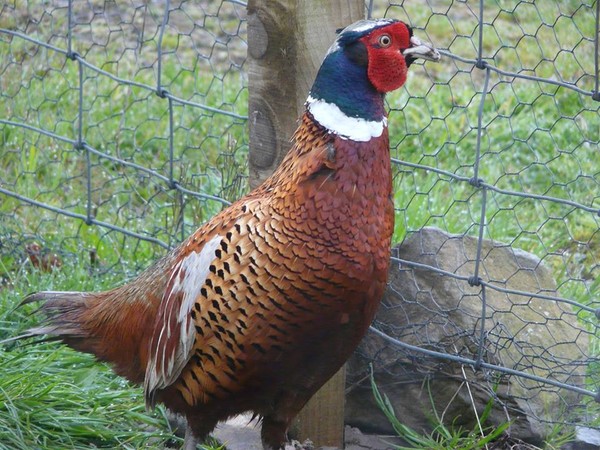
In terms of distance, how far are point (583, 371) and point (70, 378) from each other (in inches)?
66.4

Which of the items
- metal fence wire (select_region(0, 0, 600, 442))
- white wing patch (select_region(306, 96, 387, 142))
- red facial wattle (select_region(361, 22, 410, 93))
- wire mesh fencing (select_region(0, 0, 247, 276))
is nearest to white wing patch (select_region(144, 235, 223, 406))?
white wing patch (select_region(306, 96, 387, 142))

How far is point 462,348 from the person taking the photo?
321cm

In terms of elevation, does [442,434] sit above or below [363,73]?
below

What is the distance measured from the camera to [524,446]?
3172 millimetres

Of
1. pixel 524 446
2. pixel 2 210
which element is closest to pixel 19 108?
pixel 2 210

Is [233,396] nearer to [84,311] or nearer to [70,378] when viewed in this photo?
[84,311]

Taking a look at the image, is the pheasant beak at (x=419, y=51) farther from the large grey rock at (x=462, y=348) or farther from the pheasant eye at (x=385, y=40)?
the large grey rock at (x=462, y=348)

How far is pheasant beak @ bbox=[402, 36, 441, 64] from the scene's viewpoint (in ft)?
8.41

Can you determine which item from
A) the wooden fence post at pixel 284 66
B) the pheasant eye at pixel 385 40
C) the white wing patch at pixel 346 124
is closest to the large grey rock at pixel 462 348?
the wooden fence post at pixel 284 66

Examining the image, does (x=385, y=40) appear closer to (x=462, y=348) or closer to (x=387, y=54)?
(x=387, y=54)

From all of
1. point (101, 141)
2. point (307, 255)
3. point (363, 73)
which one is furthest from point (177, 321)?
point (101, 141)

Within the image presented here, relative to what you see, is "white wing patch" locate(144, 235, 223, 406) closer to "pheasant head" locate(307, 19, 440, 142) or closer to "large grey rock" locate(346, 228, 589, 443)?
"pheasant head" locate(307, 19, 440, 142)

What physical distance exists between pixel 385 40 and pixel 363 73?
10cm

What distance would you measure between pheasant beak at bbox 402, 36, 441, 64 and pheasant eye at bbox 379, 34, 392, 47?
0.06m
